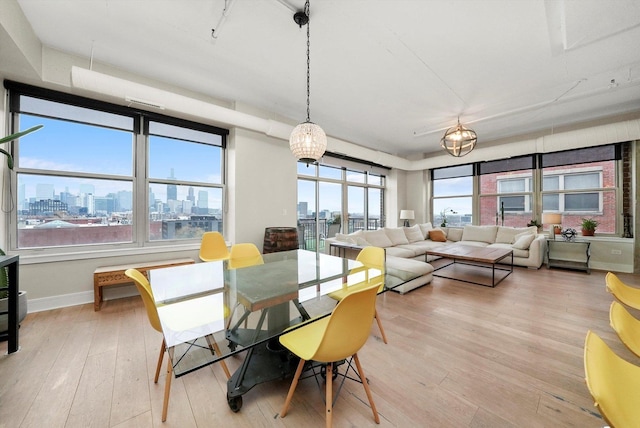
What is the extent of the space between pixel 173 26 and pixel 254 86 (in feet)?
3.98

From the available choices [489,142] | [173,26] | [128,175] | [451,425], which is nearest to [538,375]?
[451,425]

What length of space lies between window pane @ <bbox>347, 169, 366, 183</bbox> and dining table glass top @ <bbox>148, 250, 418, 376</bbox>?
4116mm

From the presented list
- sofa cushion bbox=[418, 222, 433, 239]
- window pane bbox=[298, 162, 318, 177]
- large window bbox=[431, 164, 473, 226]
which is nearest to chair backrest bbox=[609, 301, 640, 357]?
window pane bbox=[298, 162, 318, 177]

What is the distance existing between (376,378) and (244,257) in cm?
187

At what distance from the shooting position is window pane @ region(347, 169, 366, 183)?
6344mm

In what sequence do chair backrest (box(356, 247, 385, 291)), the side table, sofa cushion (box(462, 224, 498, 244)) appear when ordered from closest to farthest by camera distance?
1. chair backrest (box(356, 247, 385, 291))
2. the side table
3. sofa cushion (box(462, 224, 498, 244))

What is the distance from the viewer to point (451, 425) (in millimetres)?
1366

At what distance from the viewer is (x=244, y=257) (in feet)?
9.53

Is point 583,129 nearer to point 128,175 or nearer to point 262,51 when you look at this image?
point 262,51

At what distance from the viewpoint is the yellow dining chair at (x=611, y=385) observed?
674 millimetres

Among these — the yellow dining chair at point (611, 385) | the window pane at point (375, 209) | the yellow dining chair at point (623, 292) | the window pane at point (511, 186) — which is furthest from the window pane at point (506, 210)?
the yellow dining chair at point (611, 385)

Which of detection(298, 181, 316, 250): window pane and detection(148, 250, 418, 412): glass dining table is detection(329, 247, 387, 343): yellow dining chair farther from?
detection(298, 181, 316, 250): window pane

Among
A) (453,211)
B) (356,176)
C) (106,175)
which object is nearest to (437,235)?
(453,211)

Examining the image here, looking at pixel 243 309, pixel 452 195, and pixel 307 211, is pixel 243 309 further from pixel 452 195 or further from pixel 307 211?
pixel 452 195
